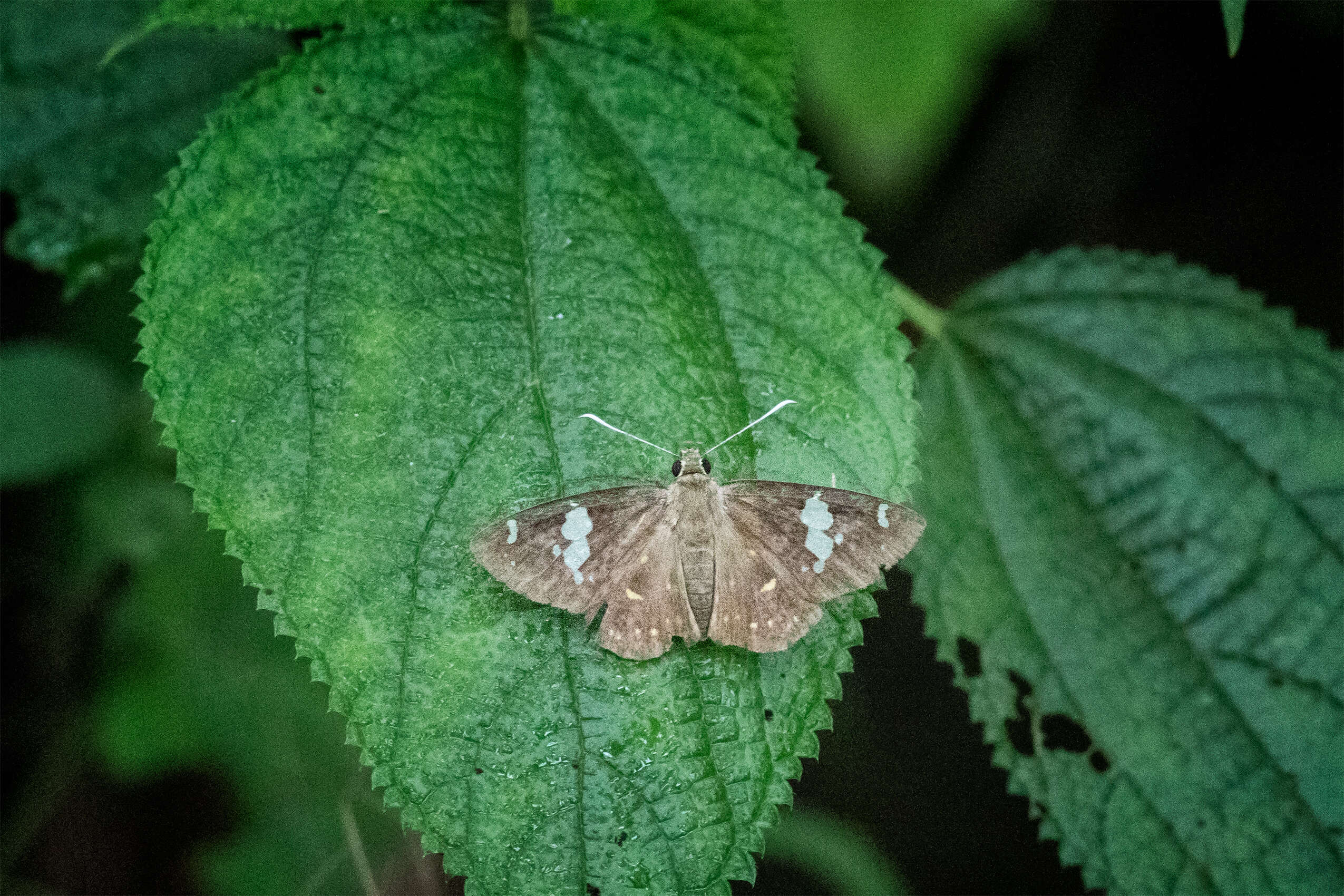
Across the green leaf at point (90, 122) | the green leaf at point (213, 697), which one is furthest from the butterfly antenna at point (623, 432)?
the green leaf at point (213, 697)

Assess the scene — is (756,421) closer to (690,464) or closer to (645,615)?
(690,464)

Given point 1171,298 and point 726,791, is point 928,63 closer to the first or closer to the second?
point 1171,298

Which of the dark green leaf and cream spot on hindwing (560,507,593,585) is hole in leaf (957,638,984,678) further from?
cream spot on hindwing (560,507,593,585)

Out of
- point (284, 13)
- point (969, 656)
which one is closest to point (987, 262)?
point (969, 656)

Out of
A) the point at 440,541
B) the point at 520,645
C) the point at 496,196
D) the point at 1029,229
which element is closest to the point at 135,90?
the point at 496,196

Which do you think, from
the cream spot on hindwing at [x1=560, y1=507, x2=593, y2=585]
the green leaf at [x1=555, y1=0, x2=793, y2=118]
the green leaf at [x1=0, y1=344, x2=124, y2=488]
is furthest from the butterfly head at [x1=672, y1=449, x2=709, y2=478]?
the green leaf at [x1=0, y1=344, x2=124, y2=488]
